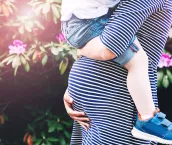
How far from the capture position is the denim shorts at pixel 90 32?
5.94 ft

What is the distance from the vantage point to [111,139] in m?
1.93

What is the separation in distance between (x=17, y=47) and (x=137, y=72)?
4.78ft

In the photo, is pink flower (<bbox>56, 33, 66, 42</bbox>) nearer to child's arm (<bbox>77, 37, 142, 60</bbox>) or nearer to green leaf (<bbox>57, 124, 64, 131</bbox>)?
green leaf (<bbox>57, 124, 64, 131</bbox>)

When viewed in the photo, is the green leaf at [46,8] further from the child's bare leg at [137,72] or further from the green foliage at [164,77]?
the child's bare leg at [137,72]

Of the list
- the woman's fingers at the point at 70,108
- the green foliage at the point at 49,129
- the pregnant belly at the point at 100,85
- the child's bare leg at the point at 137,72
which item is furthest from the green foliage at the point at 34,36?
the child's bare leg at the point at 137,72

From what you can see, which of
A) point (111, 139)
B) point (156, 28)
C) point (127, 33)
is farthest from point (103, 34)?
point (111, 139)

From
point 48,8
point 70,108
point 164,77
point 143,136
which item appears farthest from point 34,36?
point 143,136

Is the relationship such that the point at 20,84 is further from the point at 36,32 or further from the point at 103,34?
the point at 103,34

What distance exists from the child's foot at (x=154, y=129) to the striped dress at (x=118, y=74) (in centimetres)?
6

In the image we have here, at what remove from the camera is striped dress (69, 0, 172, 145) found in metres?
1.77

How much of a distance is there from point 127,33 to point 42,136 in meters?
1.88

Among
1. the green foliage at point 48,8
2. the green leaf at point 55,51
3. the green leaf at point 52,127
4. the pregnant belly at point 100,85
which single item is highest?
the pregnant belly at point 100,85

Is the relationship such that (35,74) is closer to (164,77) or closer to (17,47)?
(17,47)

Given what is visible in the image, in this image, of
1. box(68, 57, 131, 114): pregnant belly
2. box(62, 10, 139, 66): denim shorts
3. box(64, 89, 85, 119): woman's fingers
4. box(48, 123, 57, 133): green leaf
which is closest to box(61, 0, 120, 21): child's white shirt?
box(62, 10, 139, 66): denim shorts
